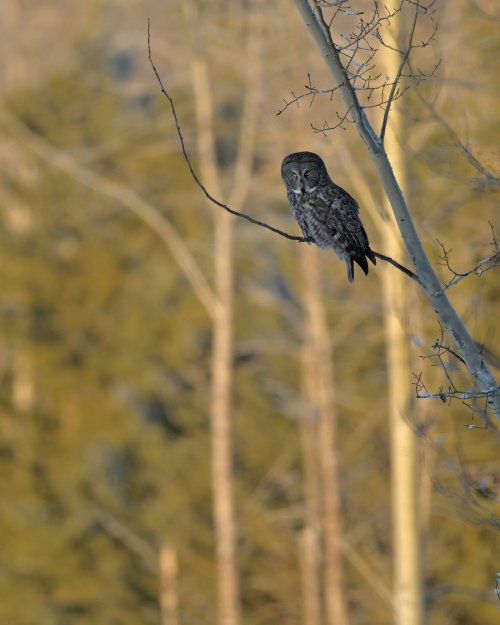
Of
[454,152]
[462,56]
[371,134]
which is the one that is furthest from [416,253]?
[462,56]

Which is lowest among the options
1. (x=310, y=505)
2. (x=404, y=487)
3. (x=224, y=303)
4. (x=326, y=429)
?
(x=404, y=487)

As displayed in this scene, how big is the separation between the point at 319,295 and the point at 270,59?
2906mm

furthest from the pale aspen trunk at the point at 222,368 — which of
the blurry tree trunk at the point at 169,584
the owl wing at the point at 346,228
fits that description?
the owl wing at the point at 346,228

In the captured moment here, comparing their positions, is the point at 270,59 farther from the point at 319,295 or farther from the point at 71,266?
the point at 71,266

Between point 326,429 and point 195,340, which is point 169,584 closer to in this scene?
point 195,340

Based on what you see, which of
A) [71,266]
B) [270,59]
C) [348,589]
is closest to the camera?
[270,59]

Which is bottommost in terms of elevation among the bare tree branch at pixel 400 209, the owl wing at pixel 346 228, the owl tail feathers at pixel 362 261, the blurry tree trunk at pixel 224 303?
the bare tree branch at pixel 400 209

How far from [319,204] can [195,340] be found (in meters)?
15.8

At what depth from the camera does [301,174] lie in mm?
6016

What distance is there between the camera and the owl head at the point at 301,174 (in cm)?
597

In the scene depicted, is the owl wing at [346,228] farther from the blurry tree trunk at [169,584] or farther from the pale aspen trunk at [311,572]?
the blurry tree trunk at [169,584]

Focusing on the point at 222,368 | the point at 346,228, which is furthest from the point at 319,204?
the point at 222,368

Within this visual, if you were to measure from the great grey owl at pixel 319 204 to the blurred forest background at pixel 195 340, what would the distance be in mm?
4665

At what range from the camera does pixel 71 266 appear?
23.2 meters
